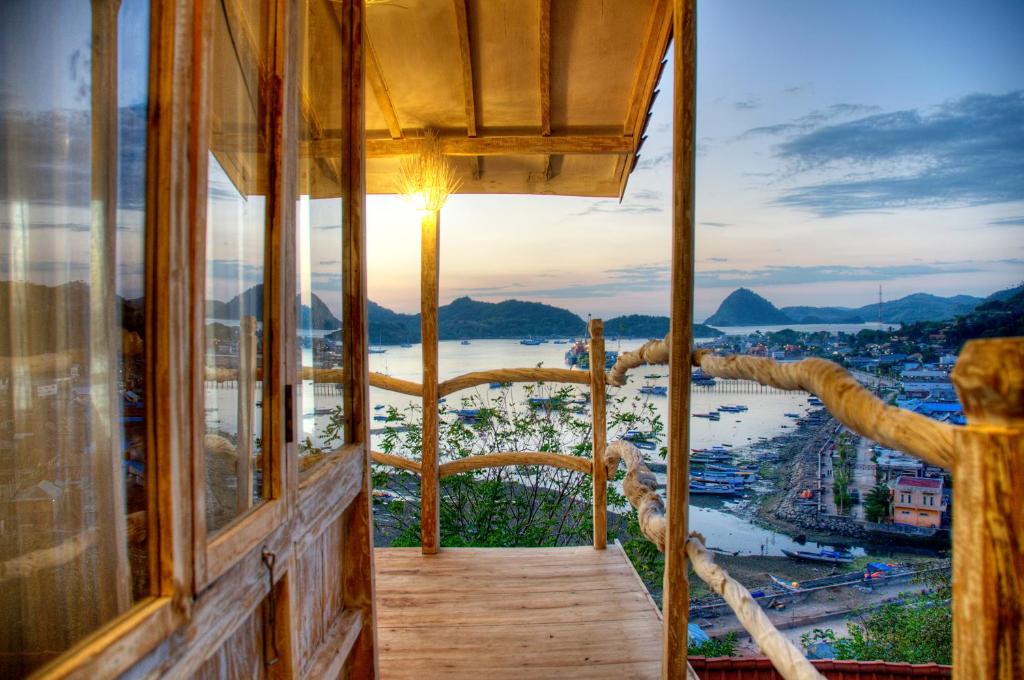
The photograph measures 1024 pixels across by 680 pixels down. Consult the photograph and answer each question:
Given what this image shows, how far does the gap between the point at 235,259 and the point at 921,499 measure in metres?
4.54

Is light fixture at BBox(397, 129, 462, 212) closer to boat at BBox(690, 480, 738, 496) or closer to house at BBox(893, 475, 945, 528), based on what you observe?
house at BBox(893, 475, 945, 528)

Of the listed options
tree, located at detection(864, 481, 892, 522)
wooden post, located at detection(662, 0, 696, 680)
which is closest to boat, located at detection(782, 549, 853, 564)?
tree, located at detection(864, 481, 892, 522)

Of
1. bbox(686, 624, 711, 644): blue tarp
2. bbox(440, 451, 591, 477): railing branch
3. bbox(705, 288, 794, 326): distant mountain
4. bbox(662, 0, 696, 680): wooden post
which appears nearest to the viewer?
bbox(662, 0, 696, 680): wooden post

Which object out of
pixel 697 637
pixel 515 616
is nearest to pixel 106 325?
pixel 515 616

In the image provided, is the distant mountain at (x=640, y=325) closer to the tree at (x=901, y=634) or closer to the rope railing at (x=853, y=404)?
the rope railing at (x=853, y=404)

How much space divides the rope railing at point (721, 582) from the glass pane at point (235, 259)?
1423mm

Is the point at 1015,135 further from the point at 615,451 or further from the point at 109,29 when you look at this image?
the point at 109,29

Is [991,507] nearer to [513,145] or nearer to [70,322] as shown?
[70,322]

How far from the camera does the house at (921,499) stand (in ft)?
11.8

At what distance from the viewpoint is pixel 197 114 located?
3.09 feet

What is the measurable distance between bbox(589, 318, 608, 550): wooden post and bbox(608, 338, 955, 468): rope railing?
1.67 m

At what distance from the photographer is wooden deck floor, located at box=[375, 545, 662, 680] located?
2.42 m

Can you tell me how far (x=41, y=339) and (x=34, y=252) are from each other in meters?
0.11

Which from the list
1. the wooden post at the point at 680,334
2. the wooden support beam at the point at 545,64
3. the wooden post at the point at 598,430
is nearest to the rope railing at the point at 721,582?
the wooden post at the point at 680,334
